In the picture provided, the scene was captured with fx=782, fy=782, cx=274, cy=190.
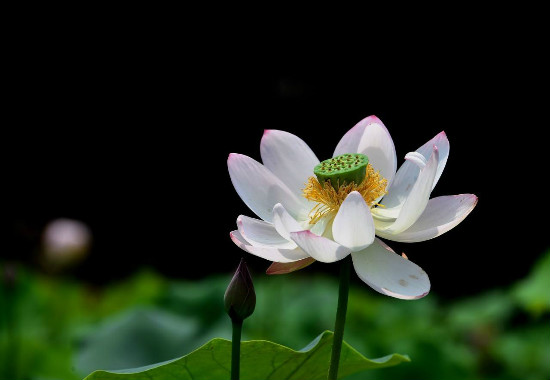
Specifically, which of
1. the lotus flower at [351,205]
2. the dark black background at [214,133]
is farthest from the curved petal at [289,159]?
the dark black background at [214,133]

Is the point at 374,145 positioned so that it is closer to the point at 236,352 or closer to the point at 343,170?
the point at 343,170

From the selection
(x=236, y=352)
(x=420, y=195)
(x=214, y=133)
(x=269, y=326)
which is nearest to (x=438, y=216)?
(x=420, y=195)

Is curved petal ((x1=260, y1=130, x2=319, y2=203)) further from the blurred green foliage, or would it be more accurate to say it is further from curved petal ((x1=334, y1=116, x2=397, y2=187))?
the blurred green foliage

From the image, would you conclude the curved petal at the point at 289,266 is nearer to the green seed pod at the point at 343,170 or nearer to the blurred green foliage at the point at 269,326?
the green seed pod at the point at 343,170

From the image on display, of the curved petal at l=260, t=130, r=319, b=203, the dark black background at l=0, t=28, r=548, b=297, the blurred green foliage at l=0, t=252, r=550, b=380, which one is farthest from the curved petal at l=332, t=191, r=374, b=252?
the dark black background at l=0, t=28, r=548, b=297

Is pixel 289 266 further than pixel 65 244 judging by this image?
Result: No
